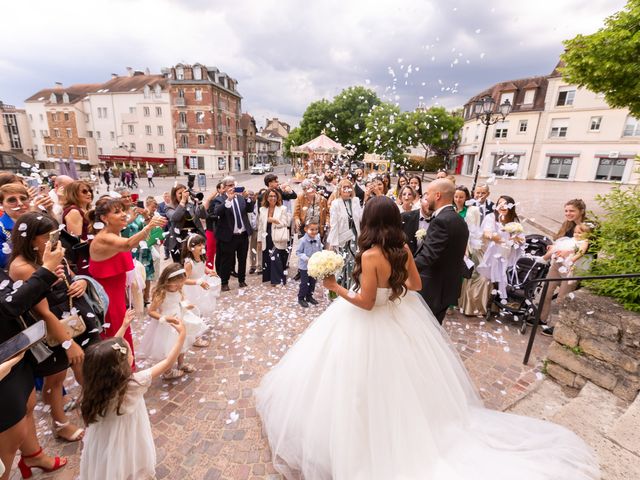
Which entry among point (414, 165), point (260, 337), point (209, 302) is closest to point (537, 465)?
point (260, 337)

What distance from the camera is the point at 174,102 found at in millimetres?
43938

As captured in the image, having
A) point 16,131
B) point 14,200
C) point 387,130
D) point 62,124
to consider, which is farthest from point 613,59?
point 16,131

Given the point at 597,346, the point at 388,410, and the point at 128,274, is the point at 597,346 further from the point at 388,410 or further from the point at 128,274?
the point at 128,274

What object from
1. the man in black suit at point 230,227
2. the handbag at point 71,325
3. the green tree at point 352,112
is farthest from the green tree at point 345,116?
the handbag at point 71,325

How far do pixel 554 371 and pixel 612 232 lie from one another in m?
1.98

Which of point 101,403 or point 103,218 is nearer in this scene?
point 101,403

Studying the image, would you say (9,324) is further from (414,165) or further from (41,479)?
(414,165)

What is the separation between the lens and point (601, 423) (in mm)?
2992

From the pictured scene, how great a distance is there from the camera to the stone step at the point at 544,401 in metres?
3.36

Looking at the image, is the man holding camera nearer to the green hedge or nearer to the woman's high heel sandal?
the woman's high heel sandal

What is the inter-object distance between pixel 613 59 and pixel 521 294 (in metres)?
8.64

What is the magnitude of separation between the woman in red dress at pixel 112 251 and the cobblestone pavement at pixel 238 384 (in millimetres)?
1095

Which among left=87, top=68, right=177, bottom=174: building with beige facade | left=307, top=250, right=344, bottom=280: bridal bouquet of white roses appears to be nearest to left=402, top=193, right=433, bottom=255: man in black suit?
left=307, top=250, right=344, bottom=280: bridal bouquet of white roses

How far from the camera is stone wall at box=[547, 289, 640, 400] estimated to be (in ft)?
10.8
